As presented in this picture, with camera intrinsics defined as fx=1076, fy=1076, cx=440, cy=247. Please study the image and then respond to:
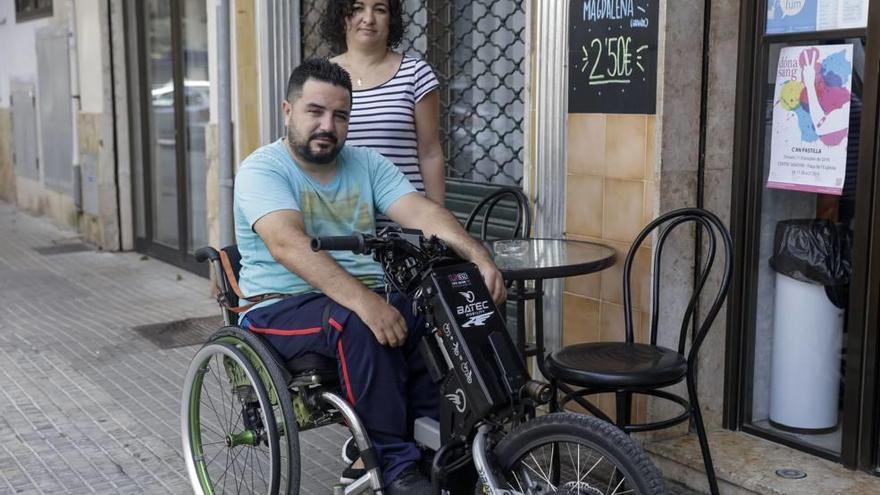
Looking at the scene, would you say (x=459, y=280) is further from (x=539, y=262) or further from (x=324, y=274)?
(x=539, y=262)

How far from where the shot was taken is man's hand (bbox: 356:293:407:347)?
3.03 metres

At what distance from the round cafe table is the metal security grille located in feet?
4.36

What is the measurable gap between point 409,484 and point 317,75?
127cm

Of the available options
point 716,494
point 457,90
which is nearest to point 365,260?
point 716,494

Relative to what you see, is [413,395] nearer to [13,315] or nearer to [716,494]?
[716,494]

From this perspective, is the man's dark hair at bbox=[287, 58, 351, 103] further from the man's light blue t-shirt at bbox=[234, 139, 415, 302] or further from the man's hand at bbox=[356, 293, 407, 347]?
the man's hand at bbox=[356, 293, 407, 347]

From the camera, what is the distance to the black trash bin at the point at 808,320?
395 centimetres

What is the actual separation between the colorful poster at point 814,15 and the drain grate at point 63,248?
763 centimetres

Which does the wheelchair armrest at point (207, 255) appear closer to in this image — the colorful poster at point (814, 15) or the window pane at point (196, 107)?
the colorful poster at point (814, 15)

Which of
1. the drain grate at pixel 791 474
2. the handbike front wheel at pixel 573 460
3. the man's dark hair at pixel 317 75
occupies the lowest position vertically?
the drain grate at pixel 791 474

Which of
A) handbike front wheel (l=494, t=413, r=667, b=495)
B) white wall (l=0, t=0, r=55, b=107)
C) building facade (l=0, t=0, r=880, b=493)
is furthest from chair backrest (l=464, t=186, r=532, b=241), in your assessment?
white wall (l=0, t=0, r=55, b=107)

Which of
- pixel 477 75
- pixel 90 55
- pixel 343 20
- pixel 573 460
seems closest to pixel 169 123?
pixel 90 55

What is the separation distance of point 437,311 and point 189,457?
1.38 metres

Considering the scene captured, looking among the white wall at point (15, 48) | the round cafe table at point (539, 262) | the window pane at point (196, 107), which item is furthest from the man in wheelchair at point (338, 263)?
the white wall at point (15, 48)
